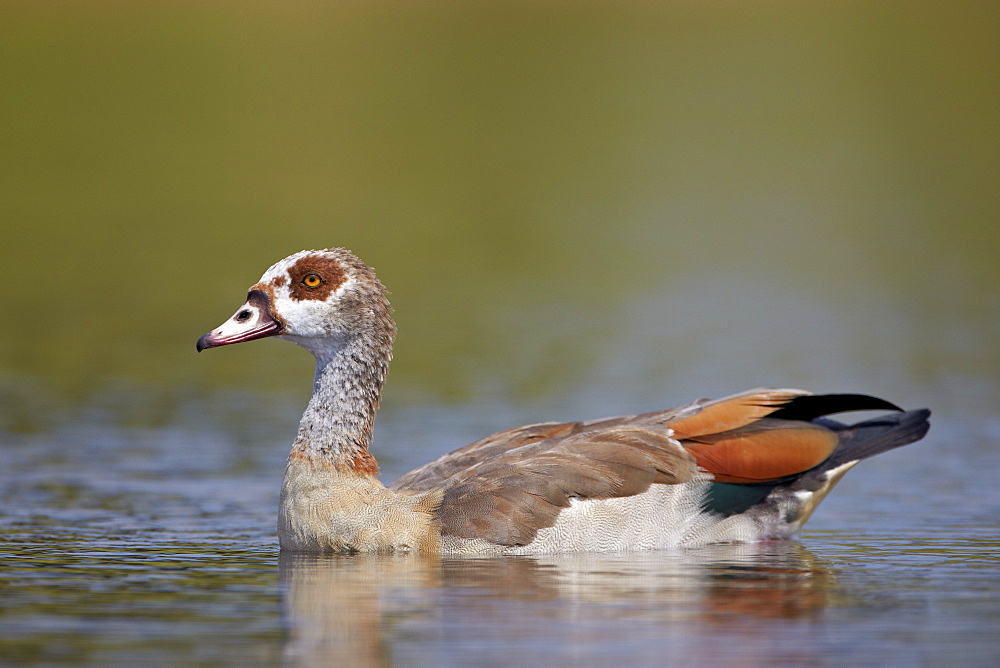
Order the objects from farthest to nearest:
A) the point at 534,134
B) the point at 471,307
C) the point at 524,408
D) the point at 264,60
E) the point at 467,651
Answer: the point at 264,60
the point at 534,134
the point at 471,307
the point at 524,408
the point at 467,651

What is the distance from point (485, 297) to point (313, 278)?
55.7 feet

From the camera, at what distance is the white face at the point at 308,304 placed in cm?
1214

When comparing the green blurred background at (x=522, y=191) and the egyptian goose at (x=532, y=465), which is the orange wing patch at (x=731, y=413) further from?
the green blurred background at (x=522, y=191)

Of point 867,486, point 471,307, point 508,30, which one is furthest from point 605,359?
point 508,30

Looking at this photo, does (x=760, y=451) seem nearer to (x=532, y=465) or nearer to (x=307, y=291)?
(x=532, y=465)

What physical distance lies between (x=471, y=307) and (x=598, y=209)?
14.6 m

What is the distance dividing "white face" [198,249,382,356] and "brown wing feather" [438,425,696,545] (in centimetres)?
137

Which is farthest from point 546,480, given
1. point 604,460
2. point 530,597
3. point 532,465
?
point 530,597

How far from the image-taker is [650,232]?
38312 mm

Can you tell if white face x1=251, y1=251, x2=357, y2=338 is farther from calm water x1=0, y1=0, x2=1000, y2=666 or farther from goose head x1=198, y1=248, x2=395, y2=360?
Answer: calm water x1=0, y1=0, x2=1000, y2=666

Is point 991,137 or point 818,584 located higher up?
point 991,137

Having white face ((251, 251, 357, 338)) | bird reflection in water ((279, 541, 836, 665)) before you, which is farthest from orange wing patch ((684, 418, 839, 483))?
white face ((251, 251, 357, 338))

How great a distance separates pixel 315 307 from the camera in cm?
1225

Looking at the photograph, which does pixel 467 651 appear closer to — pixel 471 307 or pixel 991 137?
pixel 471 307
